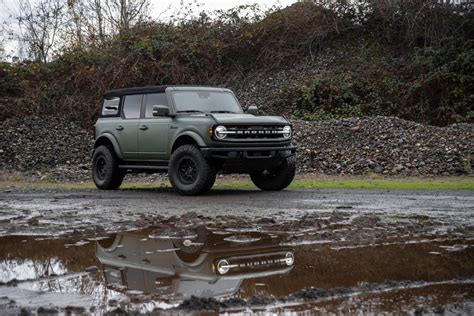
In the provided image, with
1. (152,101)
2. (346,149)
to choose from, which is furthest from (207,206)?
(346,149)

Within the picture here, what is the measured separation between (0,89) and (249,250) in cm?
2437

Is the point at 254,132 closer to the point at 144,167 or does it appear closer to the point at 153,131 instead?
the point at 153,131

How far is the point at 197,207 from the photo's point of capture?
9.62m

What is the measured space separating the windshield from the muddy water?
6158 mm

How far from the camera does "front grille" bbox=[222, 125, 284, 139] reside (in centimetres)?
1205

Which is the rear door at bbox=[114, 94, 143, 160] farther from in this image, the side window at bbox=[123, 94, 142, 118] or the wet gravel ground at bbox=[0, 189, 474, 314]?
the wet gravel ground at bbox=[0, 189, 474, 314]

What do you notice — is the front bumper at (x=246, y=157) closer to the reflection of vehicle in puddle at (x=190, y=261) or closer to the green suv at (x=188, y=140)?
the green suv at (x=188, y=140)

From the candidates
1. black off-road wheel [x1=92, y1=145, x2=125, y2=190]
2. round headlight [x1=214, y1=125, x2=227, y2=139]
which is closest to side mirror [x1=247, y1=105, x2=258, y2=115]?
round headlight [x1=214, y1=125, x2=227, y2=139]

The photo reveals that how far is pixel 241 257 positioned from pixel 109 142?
31.0 feet

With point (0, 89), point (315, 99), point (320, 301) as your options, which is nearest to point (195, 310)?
point (320, 301)

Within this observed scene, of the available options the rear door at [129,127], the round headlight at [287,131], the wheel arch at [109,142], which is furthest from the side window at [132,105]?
the round headlight at [287,131]

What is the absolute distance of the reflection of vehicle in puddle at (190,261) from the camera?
14.4ft

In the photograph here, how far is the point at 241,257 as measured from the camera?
17.8ft

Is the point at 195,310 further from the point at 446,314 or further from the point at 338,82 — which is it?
the point at 338,82
